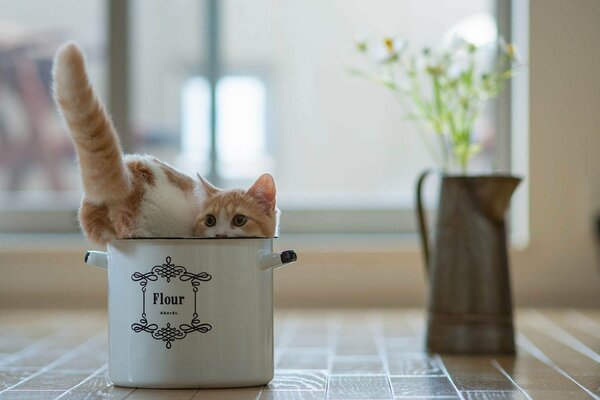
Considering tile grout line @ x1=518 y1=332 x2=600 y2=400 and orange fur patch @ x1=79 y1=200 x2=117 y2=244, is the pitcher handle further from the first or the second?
orange fur patch @ x1=79 y1=200 x2=117 y2=244

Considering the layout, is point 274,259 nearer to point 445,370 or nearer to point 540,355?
point 445,370

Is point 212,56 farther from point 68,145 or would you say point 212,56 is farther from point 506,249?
point 506,249

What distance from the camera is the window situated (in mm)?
2883

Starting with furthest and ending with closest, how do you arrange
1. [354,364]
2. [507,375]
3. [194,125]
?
[194,125] → [354,364] → [507,375]

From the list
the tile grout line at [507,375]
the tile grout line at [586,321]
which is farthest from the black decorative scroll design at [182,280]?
the tile grout line at [586,321]

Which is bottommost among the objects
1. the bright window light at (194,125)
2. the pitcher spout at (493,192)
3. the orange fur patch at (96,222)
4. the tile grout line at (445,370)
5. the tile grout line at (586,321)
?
the tile grout line at (586,321)

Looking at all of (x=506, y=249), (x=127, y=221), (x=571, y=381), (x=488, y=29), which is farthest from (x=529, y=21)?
(x=127, y=221)

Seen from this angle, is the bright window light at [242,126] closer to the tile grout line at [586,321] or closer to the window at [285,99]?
the window at [285,99]

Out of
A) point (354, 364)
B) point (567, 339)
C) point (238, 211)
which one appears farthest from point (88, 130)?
point (567, 339)

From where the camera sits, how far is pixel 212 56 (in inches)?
114

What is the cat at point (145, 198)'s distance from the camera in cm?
110

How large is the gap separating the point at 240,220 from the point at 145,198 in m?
0.13

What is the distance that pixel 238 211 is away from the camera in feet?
3.89

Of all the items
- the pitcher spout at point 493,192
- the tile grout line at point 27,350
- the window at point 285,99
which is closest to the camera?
the tile grout line at point 27,350
